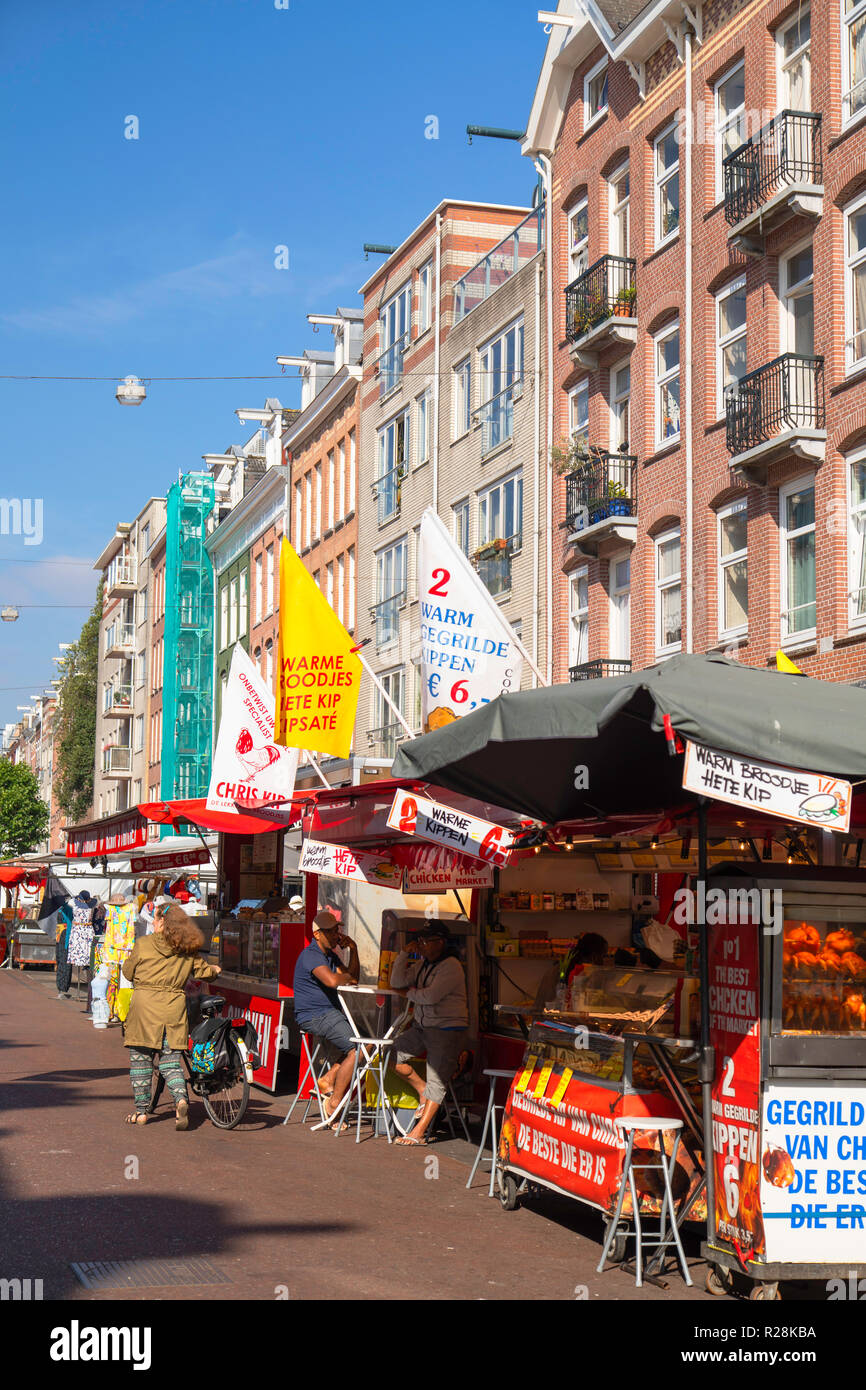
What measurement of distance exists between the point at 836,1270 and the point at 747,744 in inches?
100

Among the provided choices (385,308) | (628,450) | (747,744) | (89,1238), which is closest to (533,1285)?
(89,1238)

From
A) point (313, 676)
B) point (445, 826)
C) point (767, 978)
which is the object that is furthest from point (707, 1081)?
point (313, 676)

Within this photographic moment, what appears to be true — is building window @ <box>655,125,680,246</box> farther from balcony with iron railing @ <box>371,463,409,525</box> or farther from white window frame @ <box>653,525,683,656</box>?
balcony with iron railing @ <box>371,463,409,525</box>

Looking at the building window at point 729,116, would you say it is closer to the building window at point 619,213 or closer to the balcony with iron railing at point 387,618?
the building window at point 619,213

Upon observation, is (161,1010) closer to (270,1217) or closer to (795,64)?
(270,1217)

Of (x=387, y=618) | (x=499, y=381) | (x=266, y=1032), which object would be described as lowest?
(x=266, y=1032)

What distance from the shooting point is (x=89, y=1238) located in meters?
8.33

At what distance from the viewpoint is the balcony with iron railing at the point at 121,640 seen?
79.2 m

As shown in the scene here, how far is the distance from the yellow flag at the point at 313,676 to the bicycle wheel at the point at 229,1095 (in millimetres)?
3241

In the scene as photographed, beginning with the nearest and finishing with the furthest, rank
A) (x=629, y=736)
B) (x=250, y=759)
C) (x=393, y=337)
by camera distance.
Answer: (x=629, y=736) < (x=250, y=759) < (x=393, y=337)

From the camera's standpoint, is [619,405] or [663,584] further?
[619,405]

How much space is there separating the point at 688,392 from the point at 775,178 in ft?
12.0

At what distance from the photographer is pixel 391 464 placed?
1572 inches
